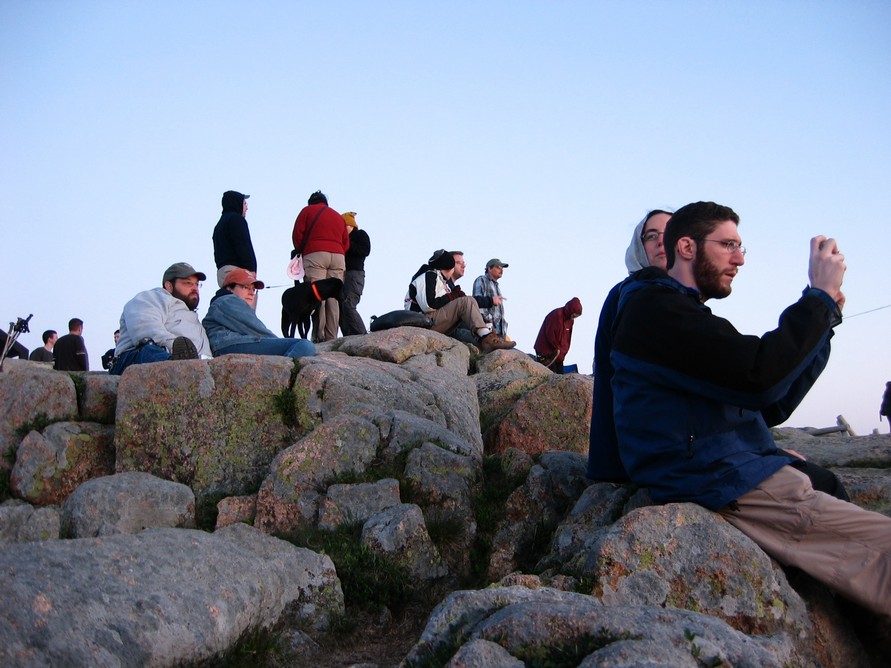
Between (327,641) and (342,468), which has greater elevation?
(342,468)

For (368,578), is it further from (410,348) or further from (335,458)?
(410,348)

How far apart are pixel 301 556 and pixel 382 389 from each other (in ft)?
10.6

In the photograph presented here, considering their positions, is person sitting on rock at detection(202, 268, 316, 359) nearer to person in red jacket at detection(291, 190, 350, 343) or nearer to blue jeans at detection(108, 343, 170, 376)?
blue jeans at detection(108, 343, 170, 376)

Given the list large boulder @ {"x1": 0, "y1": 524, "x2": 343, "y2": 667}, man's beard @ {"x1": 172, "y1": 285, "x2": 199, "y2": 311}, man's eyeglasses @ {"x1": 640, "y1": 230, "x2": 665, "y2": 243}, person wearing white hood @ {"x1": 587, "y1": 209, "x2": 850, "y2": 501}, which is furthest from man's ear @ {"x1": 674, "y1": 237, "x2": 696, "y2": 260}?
man's beard @ {"x1": 172, "y1": 285, "x2": 199, "y2": 311}

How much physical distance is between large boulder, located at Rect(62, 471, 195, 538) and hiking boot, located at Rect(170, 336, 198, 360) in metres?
2.43

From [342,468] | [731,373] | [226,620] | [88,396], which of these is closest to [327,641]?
[226,620]

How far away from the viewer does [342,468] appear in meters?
7.27

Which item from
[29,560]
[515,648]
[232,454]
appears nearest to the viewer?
[515,648]

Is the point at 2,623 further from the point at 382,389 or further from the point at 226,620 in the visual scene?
the point at 382,389

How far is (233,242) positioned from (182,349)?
4.57 m

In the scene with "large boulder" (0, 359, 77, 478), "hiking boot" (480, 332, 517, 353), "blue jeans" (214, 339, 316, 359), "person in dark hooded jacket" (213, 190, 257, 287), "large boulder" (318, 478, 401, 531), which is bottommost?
"large boulder" (318, 478, 401, 531)

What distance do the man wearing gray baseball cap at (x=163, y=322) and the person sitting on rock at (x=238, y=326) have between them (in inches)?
13.9

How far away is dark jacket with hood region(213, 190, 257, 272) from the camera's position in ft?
45.8

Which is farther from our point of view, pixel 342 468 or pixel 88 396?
pixel 88 396
